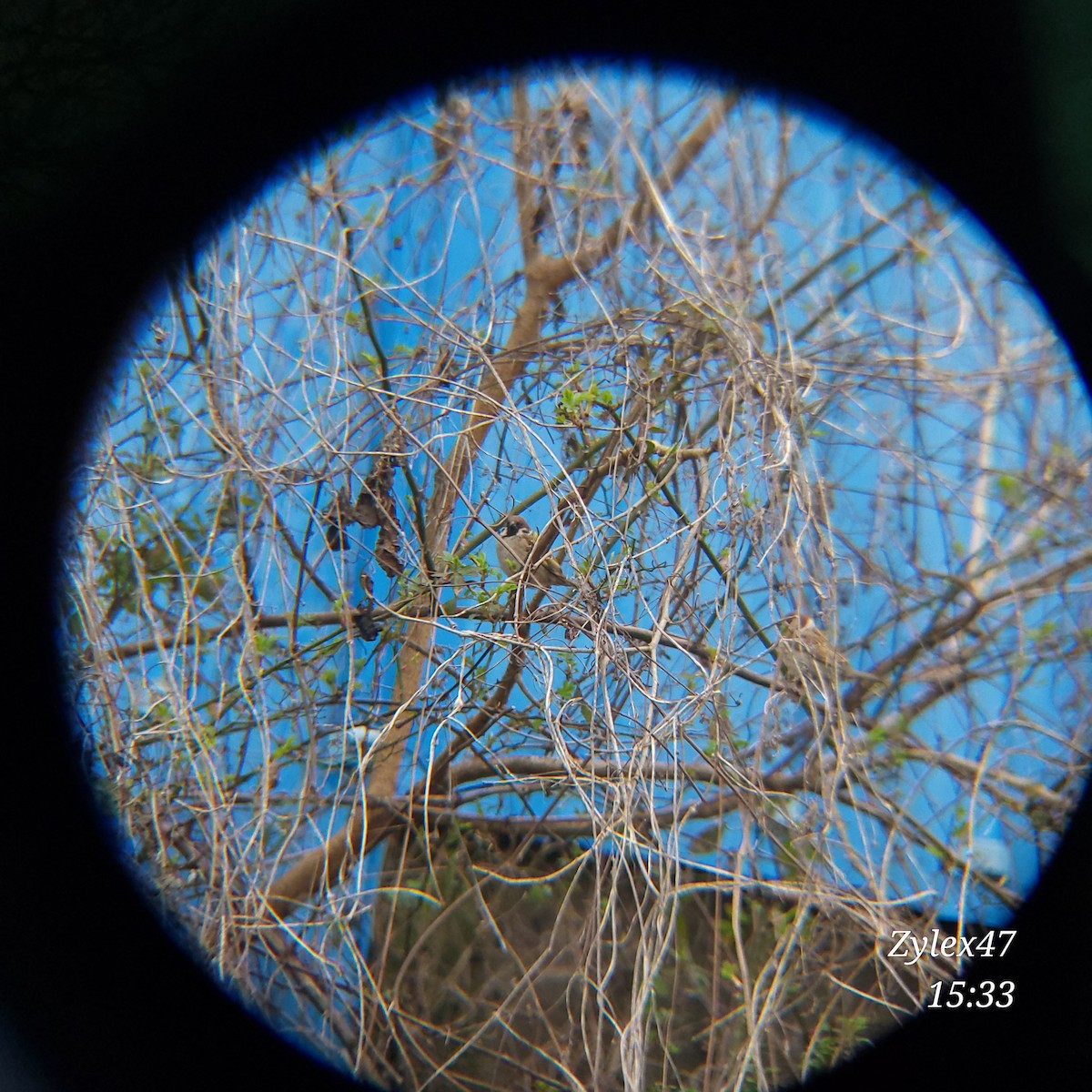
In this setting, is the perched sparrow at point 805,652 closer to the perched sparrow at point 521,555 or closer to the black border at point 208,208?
the perched sparrow at point 521,555

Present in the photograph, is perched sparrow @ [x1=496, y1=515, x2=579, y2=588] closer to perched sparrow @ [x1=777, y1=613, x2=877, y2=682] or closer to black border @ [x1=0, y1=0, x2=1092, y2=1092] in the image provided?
perched sparrow @ [x1=777, y1=613, x2=877, y2=682]

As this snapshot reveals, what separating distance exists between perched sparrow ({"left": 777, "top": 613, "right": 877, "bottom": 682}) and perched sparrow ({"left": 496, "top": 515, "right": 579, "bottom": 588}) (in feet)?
1.38

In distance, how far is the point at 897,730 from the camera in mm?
1559

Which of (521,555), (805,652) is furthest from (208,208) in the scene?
(805,652)

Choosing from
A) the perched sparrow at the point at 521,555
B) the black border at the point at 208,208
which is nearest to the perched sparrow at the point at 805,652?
the perched sparrow at the point at 521,555

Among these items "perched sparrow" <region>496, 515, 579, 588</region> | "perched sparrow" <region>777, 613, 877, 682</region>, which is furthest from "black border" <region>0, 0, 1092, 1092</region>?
"perched sparrow" <region>496, 515, 579, 588</region>

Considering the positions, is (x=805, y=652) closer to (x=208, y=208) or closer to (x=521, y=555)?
(x=521, y=555)

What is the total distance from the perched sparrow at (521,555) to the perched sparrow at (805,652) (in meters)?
0.42

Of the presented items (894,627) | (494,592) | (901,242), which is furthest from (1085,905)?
(901,242)

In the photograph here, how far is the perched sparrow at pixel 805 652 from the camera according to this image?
4.61ft

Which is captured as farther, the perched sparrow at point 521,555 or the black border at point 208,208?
the perched sparrow at point 521,555

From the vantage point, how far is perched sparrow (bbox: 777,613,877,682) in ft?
4.61

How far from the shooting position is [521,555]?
1.58 m

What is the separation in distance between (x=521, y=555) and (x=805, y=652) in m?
0.60
